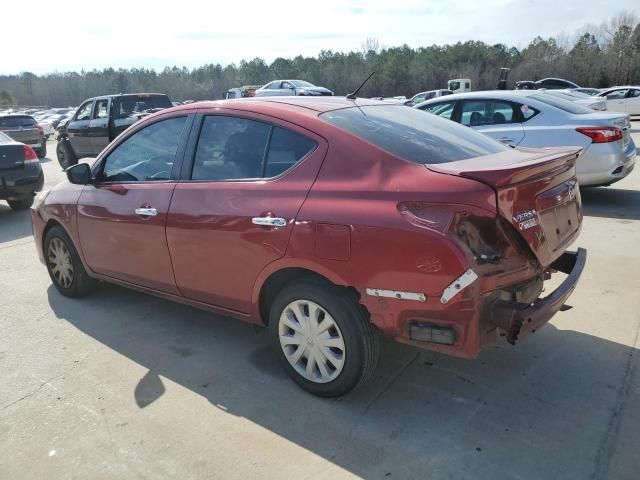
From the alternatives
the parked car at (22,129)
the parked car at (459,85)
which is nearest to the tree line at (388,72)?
the parked car at (459,85)

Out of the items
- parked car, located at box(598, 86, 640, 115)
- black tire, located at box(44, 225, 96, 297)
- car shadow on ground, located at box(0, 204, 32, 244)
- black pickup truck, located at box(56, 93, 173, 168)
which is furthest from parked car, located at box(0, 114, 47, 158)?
parked car, located at box(598, 86, 640, 115)

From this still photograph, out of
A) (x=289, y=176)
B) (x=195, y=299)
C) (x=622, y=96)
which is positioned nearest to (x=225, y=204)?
(x=289, y=176)

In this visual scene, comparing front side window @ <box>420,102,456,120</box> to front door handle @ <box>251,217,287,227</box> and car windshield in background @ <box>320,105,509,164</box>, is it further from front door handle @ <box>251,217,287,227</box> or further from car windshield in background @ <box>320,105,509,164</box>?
front door handle @ <box>251,217,287,227</box>

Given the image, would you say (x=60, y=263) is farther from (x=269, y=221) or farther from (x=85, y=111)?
(x=85, y=111)

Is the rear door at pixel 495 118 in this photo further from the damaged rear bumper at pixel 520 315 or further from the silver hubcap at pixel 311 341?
the silver hubcap at pixel 311 341

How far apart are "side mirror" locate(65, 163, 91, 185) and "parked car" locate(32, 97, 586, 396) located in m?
0.27

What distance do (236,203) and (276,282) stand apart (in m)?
0.55

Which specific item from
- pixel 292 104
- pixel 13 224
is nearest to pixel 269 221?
pixel 292 104

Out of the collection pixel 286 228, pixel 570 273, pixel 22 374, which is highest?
pixel 286 228

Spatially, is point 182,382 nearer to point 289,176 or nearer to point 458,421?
point 289,176

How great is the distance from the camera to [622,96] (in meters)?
25.8

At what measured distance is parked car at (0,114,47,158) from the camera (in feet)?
53.8

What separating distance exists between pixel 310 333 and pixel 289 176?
924 millimetres

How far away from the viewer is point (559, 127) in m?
7.09
